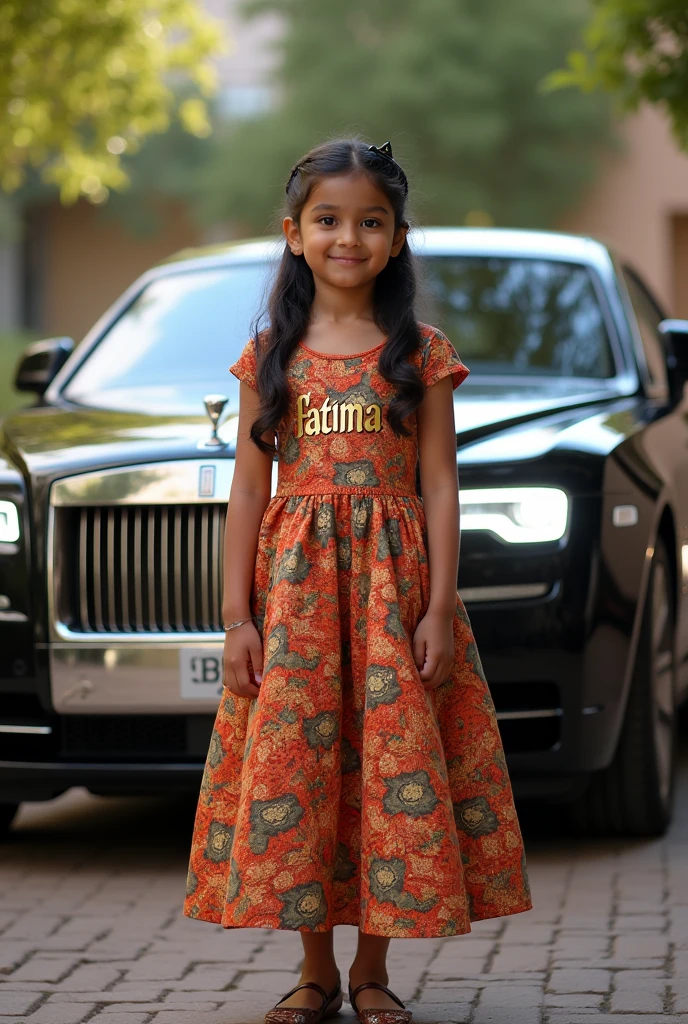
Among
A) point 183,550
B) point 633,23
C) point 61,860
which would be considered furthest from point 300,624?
point 633,23

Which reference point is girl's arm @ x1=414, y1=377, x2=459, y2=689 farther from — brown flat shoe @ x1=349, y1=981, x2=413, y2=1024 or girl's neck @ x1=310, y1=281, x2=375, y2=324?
brown flat shoe @ x1=349, y1=981, x2=413, y2=1024

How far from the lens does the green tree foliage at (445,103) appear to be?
27719 mm

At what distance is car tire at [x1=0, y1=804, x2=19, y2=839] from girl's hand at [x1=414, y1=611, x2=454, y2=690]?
2.29 metres

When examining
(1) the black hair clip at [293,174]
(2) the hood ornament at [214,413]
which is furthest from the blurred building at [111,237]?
(1) the black hair clip at [293,174]

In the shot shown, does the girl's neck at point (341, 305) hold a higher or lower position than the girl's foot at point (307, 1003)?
higher

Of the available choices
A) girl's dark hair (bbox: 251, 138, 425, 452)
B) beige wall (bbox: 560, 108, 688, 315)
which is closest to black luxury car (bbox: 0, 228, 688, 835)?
girl's dark hair (bbox: 251, 138, 425, 452)

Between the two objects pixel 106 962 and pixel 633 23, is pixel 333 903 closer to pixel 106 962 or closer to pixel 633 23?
pixel 106 962

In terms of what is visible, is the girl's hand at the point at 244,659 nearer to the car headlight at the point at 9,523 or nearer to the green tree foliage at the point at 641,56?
the car headlight at the point at 9,523

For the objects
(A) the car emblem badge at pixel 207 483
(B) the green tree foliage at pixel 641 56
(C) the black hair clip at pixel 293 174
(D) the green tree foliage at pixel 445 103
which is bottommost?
(A) the car emblem badge at pixel 207 483

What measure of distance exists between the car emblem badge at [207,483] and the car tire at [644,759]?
4.01 feet

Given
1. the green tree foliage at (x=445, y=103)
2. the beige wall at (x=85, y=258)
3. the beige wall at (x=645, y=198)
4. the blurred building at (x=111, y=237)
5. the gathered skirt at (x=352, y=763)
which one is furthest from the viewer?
the beige wall at (x=85, y=258)

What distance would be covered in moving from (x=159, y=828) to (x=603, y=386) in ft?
6.25

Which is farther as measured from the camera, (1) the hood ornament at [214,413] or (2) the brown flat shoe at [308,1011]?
(1) the hood ornament at [214,413]

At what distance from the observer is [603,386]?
546 centimetres
